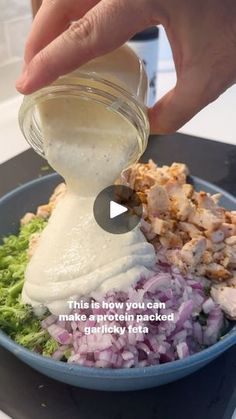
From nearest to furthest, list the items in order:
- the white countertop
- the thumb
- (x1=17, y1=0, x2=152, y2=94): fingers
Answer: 1. (x1=17, y1=0, x2=152, y2=94): fingers
2. the thumb
3. the white countertop

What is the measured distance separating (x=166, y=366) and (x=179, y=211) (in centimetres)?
26

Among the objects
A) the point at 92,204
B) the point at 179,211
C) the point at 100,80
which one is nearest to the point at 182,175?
the point at 179,211

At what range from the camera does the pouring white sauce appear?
644 millimetres

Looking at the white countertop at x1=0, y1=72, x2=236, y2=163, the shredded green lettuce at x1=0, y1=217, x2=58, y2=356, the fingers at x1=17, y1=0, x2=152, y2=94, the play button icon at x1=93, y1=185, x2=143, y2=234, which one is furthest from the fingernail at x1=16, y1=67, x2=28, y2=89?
the white countertop at x1=0, y1=72, x2=236, y2=163

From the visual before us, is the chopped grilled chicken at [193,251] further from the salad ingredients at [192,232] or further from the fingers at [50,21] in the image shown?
the fingers at [50,21]

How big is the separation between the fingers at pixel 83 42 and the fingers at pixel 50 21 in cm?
6

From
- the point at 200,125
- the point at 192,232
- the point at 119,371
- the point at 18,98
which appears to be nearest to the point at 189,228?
the point at 192,232

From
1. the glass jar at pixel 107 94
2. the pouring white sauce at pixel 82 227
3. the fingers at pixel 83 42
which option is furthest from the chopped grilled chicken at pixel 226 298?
the fingers at pixel 83 42

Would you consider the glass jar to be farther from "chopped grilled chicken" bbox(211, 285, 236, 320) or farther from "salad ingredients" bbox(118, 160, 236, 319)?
"chopped grilled chicken" bbox(211, 285, 236, 320)

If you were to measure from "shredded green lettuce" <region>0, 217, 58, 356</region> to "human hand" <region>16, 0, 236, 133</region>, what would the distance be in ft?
1.04

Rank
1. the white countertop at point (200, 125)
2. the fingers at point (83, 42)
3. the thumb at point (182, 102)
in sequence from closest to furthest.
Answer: the fingers at point (83, 42) → the thumb at point (182, 102) → the white countertop at point (200, 125)

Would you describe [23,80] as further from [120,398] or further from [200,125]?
[200,125]

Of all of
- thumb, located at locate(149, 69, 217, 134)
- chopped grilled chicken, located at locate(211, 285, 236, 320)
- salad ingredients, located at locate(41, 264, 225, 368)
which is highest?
thumb, located at locate(149, 69, 217, 134)

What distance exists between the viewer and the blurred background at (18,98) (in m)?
1.44
